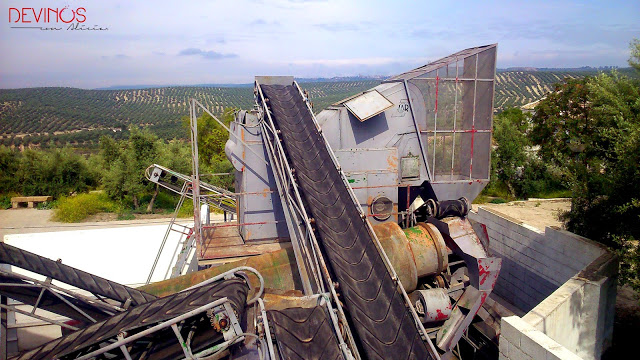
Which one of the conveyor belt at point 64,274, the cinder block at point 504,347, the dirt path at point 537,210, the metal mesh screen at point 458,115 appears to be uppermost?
the metal mesh screen at point 458,115

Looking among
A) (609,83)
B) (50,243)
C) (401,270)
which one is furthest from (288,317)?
(50,243)

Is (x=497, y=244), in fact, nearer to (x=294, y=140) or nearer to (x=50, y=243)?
(x=294, y=140)

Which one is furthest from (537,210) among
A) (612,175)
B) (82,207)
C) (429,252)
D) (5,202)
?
(5,202)

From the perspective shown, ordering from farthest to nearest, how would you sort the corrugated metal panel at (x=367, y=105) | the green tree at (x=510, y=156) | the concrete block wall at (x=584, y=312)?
the green tree at (x=510, y=156) → the corrugated metal panel at (x=367, y=105) → the concrete block wall at (x=584, y=312)

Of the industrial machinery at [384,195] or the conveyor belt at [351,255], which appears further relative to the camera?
the industrial machinery at [384,195]

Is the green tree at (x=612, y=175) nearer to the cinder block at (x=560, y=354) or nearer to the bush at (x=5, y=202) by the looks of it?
Result: the cinder block at (x=560, y=354)

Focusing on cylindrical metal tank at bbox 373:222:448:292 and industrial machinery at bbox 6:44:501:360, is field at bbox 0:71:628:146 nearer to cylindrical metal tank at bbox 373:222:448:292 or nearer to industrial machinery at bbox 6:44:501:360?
industrial machinery at bbox 6:44:501:360

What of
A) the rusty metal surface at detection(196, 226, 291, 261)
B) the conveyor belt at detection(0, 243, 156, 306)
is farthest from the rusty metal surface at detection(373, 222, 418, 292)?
the conveyor belt at detection(0, 243, 156, 306)

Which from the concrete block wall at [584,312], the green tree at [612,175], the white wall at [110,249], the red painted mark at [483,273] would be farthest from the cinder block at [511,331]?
the white wall at [110,249]
